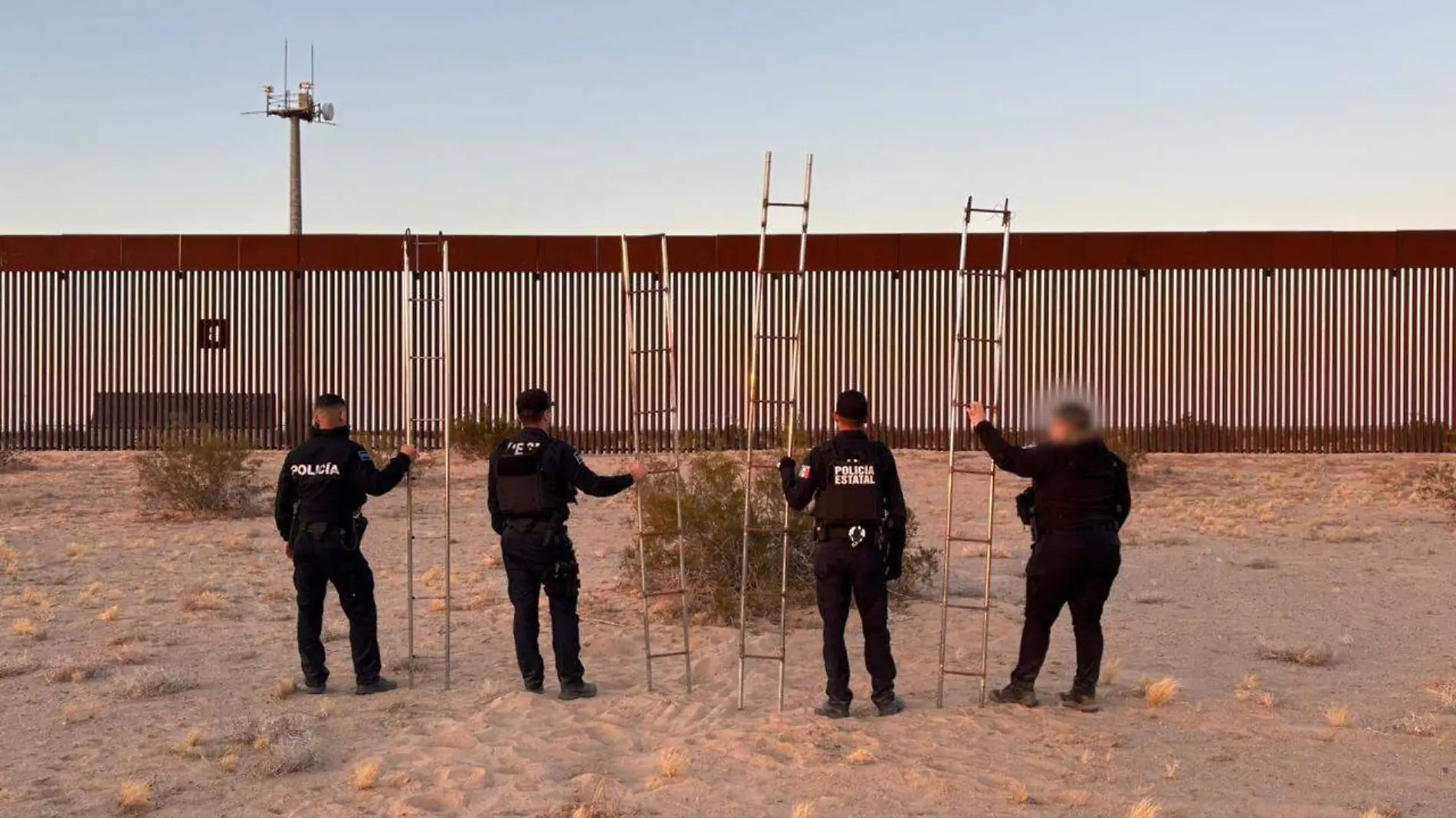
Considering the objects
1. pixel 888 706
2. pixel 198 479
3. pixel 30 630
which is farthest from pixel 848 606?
pixel 198 479

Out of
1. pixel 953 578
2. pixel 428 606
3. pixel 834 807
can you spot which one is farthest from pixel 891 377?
pixel 834 807

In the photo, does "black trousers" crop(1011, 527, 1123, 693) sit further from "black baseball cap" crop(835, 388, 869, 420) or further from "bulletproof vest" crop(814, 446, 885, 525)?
"black baseball cap" crop(835, 388, 869, 420)

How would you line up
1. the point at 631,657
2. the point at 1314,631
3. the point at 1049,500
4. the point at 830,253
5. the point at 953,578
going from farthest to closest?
the point at 830,253 → the point at 953,578 → the point at 1314,631 → the point at 631,657 → the point at 1049,500

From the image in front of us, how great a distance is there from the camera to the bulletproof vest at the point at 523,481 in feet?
26.0

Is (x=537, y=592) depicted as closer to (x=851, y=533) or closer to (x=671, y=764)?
(x=671, y=764)

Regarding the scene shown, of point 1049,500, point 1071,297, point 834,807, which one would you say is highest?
point 1071,297

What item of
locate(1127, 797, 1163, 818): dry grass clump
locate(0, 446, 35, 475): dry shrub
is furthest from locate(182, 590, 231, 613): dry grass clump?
locate(0, 446, 35, 475): dry shrub

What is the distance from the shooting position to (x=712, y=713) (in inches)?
311

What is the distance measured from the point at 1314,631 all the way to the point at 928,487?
9239 millimetres

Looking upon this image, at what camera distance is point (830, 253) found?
23047 millimetres

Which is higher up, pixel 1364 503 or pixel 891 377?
pixel 891 377

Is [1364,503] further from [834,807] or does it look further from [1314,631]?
[834,807]

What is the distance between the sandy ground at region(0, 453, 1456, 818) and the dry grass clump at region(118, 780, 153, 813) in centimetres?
5

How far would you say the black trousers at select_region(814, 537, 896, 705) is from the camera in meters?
7.49
